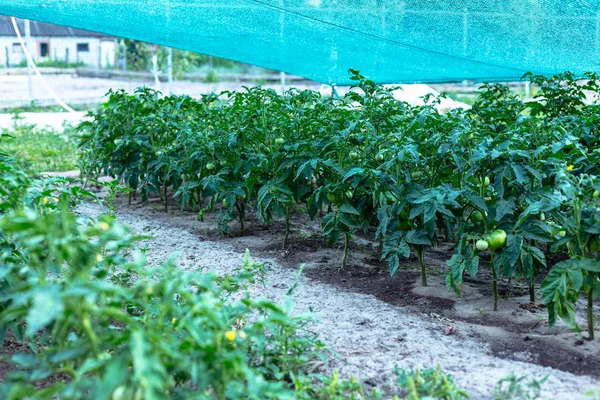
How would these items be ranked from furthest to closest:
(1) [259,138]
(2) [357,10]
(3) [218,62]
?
(3) [218,62], (2) [357,10], (1) [259,138]

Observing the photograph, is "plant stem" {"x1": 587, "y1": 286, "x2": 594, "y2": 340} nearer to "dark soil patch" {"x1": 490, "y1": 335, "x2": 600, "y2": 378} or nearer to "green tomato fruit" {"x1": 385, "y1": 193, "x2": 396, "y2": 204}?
"dark soil patch" {"x1": 490, "y1": 335, "x2": 600, "y2": 378}

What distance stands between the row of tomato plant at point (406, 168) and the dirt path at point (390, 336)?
208 millimetres

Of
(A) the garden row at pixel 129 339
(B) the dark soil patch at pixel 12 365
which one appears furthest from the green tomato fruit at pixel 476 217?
(B) the dark soil patch at pixel 12 365

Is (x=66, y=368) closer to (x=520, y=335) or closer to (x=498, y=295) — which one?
(x=520, y=335)

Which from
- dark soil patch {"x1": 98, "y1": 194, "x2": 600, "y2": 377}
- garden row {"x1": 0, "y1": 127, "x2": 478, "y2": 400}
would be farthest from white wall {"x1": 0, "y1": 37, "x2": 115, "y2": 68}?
garden row {"x1": 0, "y1": 127, "x2": 478, "y2": 400}

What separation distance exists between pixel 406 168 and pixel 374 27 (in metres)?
2.01

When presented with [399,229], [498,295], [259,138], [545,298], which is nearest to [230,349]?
[545,298]

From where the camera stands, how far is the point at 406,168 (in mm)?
3676

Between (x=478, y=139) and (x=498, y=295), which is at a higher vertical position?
(x=478, y=139)

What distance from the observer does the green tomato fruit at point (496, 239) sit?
10.1ft

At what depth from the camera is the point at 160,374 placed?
1894mm

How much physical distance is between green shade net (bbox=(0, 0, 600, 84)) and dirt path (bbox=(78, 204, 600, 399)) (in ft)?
6.02

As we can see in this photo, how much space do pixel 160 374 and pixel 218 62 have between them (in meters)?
21.7

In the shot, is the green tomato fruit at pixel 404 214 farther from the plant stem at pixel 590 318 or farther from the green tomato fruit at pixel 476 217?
the plant stem at pixel 590 318
